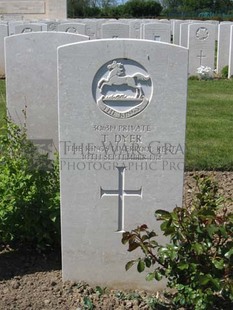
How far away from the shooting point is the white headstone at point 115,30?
14484 mm

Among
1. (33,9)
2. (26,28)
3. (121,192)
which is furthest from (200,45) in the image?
(33,9)

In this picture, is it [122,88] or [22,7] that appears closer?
[122,88]

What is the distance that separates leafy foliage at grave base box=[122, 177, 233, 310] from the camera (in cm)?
272

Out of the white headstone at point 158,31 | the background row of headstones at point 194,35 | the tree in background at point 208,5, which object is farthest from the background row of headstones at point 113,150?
the tree in background at point 208,5

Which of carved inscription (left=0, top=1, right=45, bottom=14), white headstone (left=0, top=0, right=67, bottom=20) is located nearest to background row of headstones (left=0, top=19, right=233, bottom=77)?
white headstone (left=0, top=0, right=67, bottom=20)

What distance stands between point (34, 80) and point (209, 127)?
401 centimetres

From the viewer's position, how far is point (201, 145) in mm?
6465

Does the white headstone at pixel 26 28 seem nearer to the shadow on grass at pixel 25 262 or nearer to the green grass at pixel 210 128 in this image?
the green grass at pixel 210 128

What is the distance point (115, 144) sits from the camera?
3068mm

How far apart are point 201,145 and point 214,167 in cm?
88

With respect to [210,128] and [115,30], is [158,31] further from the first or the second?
[210,128]

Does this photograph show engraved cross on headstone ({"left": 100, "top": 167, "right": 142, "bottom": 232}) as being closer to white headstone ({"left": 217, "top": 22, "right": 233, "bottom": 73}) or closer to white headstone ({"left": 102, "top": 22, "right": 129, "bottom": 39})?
white headstone ({"left": 217, "top": 22, "right": 233, "bottom": 73})

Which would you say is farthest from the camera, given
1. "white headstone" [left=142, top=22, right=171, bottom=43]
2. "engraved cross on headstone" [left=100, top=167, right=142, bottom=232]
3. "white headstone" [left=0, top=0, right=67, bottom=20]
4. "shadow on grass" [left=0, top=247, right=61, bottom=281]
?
"white headstone" [left=0, top=0, right=67, bottom=20]

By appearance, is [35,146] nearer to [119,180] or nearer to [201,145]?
[119,180]
